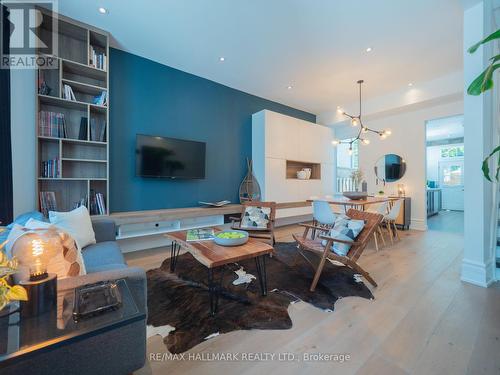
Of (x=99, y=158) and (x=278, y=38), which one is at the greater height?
(x=278, y=38)

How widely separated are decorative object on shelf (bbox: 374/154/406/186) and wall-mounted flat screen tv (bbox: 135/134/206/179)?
14.4 feet

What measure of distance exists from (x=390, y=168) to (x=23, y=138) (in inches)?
259

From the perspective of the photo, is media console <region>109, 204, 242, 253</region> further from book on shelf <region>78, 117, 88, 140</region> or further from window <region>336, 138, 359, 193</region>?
window <region>336, 138, 359, 193</region>

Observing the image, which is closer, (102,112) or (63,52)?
(63,52)

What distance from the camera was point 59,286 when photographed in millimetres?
1084

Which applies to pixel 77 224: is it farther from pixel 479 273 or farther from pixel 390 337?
pixel 479 273

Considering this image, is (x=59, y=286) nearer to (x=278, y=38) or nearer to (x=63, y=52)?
(x=63, y=52)

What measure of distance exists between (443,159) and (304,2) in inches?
355

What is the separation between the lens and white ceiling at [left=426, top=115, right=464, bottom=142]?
6000 millimetres

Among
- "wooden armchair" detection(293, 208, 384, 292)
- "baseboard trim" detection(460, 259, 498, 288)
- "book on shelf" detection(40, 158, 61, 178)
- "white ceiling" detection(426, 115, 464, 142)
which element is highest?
"white ceiling" detection(426, 115, 464, 142)

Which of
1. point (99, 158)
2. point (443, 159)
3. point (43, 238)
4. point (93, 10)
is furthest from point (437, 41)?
point (443, 159)

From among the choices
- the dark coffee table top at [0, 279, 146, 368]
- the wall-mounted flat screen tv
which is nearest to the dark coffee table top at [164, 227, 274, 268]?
the dark coffee table top at [0, 279, 146, 368]

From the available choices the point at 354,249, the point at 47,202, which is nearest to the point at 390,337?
the point at 354,249

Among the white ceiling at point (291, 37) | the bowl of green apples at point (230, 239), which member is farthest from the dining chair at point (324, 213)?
the white ceiling at point (291, 37)
